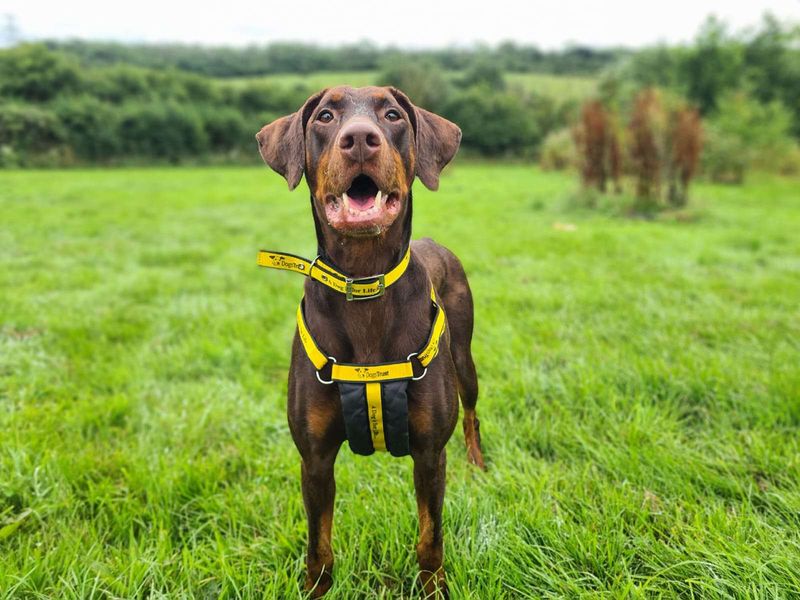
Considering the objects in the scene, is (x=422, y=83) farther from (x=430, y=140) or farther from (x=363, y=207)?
(x=363, y=207)

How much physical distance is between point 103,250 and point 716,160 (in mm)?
18946

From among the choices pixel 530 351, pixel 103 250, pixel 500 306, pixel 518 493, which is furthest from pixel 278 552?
pixel 103 250

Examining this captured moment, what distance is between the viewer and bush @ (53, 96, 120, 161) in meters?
34.0

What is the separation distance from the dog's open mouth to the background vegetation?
12.7m

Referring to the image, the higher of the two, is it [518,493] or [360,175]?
[360,175]

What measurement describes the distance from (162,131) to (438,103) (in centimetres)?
2447

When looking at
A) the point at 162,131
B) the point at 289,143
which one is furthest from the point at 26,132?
the point at 289,143

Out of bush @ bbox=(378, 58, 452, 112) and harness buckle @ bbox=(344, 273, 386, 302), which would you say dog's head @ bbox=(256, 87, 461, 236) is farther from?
bush @ bbox=(378, 58, 452, 112)

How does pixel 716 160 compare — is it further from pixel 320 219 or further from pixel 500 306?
pixel 320 219

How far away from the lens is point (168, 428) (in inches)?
118

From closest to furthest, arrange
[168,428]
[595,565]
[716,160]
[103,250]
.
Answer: [595,565]
[168,428]
[103,250]
[716,160]

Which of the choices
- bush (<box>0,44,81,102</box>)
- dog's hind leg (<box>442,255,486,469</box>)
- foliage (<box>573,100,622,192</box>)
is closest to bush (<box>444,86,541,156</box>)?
bush (<box>0,44,81,102</box>)

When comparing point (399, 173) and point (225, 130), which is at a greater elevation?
point (399, 173)

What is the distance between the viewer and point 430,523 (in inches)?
73.5
